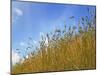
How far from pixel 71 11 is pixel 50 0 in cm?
29

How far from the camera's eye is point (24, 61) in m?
2.62

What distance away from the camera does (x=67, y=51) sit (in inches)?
110

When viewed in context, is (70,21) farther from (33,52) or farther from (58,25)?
(33,52)

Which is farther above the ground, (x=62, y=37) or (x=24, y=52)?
(x=62, y=37)

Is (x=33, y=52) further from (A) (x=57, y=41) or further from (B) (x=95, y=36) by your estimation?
(B) (x=95, y=36)

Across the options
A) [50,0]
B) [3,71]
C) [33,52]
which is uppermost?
[50,0]

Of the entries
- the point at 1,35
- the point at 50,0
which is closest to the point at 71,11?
the point at 50,0

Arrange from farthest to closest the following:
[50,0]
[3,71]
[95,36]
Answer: [95,36]
[50,0]
[3,71]

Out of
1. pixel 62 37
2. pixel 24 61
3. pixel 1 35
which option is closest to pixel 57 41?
pixel 62 37

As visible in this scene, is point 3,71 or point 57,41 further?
point 57,41

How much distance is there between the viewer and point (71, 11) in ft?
9.21

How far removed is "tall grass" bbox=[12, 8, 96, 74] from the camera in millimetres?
2670

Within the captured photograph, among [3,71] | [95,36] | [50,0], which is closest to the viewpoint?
[3,71]

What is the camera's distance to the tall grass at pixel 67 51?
267 cm
